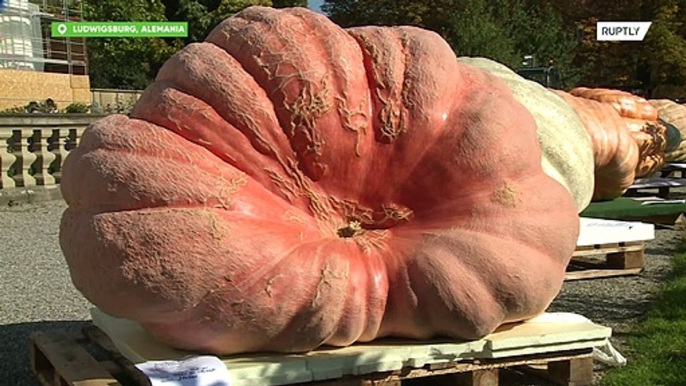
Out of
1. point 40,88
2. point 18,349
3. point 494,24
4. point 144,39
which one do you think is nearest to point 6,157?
point 18,349

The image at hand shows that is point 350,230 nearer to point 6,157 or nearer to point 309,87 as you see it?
point 309,87

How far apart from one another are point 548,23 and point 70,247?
36305 millimetres

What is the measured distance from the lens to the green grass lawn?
3818 millimetres

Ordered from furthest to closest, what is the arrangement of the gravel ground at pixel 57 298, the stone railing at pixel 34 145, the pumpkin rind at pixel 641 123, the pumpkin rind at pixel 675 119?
the stone railing at pixel 34 145 < the pumpkin rind at pixel 675 119 < the pumpkin rind at pixel 641 123 < the gravel ground at pixel 57 298

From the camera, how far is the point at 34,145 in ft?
36.5

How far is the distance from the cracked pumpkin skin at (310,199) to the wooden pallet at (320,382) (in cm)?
16

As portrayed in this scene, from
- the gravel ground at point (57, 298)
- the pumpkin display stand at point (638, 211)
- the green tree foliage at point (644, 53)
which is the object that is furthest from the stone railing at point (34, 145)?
the green tree foliage at point (644, 53)

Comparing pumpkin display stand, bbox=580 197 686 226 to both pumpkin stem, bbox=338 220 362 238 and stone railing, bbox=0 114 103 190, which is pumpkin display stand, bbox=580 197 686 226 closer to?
pumpkin stem, bbox=338 220 362 238

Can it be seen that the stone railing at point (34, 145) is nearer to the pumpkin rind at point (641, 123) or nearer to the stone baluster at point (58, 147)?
the stone baluster at point (58, 147)

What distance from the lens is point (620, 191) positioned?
25.0 feet

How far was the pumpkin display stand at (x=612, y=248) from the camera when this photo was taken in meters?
6.16

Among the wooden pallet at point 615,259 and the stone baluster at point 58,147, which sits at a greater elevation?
the wooden pallet at point 615,259

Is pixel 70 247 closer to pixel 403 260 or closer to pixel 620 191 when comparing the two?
pixel 403 260

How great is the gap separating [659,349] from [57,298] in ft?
12.1
